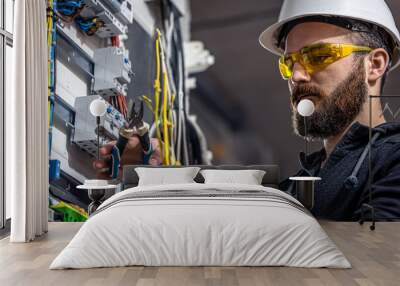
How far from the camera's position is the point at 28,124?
4438 mm

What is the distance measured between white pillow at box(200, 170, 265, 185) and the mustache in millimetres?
887

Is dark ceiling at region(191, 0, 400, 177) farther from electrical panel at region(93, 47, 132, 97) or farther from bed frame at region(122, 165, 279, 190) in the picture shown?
→ electrical panel at region(93, 47, 132, 97)

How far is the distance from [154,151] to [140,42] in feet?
4.10

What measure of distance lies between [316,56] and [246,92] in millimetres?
841

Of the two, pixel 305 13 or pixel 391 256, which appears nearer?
pixel 391 256

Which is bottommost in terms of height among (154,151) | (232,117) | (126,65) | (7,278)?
(7,278)

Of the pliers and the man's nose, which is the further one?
the pliers

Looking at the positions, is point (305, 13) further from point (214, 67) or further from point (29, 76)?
point (29, 76)

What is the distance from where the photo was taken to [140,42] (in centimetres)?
561

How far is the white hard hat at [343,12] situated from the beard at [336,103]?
17.4 inches

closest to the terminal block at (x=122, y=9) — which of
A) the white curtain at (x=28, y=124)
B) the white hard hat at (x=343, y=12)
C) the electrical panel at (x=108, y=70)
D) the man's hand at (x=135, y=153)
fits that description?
the electrical panel at (x=108, y=70)

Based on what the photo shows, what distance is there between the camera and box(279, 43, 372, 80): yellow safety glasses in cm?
517

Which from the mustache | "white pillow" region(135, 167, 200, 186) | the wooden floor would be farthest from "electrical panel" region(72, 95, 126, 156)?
the mustache

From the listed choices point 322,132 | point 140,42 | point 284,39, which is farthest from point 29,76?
point 322,132
